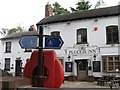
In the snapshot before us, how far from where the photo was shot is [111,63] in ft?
65.2

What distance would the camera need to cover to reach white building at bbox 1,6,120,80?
20.0m

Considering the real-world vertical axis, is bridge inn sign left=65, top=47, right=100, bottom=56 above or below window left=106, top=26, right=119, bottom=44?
below

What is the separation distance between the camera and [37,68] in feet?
9.18

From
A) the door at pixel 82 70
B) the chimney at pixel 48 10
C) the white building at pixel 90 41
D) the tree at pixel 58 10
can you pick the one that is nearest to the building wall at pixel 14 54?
the chimney at pixel 48 10

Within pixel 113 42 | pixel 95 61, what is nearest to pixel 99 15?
pixel 113 42

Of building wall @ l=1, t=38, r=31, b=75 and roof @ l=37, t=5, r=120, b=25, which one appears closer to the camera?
roof @ l=37, t=5, r=120, b=25

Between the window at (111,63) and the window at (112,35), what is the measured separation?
1.46 metres

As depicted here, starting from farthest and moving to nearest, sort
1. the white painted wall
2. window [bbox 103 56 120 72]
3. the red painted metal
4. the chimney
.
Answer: the chimney, the white painted wall, window [bbox 103 56 120 72], the red painted metal

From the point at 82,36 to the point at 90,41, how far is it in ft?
3.48

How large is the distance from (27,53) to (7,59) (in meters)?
3.84

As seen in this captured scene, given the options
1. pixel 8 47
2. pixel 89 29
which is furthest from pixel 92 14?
pixel 8 47

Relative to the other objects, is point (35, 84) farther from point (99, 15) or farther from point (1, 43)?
point (1, 43)

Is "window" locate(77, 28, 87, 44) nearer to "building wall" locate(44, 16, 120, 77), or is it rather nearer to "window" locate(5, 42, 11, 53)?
"building wall" locate(44, 16, 120, 77)

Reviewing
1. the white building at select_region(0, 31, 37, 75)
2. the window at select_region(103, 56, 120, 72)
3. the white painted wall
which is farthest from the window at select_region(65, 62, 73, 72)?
the white building at select_region(0, 31, 37, 75)
